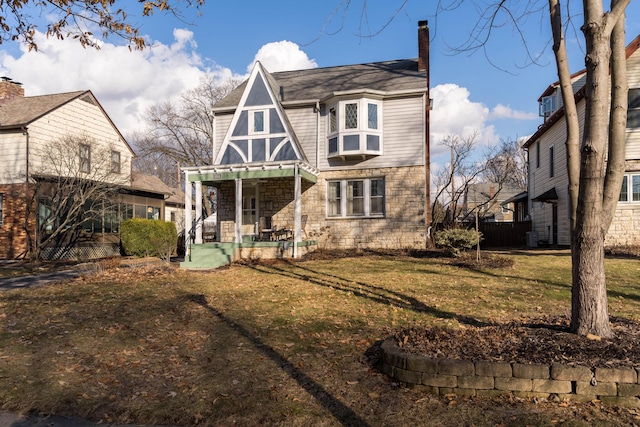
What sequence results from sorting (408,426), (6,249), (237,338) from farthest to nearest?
1. (6,249)
2. (237,338)
3. (408,426)

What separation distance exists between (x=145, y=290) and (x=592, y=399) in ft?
27.1

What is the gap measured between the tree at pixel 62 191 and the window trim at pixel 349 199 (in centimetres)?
962

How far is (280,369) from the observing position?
4.89 m

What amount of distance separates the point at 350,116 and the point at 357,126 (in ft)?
1.87

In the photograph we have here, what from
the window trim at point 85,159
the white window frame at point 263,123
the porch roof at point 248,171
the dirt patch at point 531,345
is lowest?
the dirt patch at point 531,345

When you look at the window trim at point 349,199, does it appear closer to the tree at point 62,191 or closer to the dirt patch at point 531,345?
the tree at point 62,191

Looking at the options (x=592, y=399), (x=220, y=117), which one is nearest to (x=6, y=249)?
(x=220, y=117)

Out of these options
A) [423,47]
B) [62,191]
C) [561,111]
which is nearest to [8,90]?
[62,191]

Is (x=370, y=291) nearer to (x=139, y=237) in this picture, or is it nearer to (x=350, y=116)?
(x=350, y=116)

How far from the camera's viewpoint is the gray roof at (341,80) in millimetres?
18109

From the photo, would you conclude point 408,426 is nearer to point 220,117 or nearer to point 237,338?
point 237,338

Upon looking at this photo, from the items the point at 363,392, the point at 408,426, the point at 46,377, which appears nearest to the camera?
the point at 408,426

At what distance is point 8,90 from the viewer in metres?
22.1

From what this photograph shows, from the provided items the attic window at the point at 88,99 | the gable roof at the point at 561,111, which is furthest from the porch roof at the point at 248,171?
the gable roof at the point at 561,111
